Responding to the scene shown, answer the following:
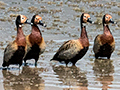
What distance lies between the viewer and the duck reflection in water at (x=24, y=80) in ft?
36.9

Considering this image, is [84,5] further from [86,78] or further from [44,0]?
[86,78]

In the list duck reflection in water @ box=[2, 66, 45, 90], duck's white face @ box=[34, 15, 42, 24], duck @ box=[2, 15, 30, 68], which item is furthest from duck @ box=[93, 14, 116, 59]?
duck @ box=[2, 15, 30, 68]

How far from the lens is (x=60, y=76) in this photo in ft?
42.7

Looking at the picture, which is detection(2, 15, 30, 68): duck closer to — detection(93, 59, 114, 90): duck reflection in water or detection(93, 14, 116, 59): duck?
detection(93, 59, 114, 90): duck reflection in water

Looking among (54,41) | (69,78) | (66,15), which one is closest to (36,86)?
(69,78)

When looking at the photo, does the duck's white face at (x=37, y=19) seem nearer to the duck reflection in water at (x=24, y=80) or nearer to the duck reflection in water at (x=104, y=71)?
the duck reflection in water at (x=24, y=80)

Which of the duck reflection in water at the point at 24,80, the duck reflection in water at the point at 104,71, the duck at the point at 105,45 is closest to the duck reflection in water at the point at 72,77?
the duck reflection in water at the point at 104,71

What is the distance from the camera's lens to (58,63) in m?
15.4

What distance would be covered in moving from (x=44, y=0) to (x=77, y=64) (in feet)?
65.9

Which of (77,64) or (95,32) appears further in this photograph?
(95,32)

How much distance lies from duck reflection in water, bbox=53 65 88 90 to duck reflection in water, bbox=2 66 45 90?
70cm

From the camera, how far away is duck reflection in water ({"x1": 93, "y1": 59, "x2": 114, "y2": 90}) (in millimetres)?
12023

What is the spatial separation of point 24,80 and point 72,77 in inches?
62.5

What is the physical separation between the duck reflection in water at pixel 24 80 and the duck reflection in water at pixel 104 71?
5.78 feet
